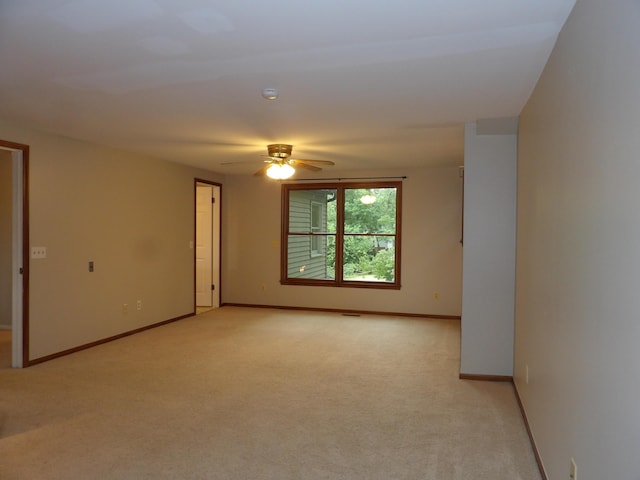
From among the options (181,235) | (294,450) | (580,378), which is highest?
(181,235)

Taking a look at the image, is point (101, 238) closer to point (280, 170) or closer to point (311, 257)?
point (280, 170)

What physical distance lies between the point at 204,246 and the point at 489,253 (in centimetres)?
518

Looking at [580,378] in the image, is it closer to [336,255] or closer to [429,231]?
[429,231]

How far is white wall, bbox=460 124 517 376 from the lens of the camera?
14.0 ft

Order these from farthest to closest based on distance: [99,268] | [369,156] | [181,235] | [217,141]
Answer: [181,235]
[369,156]
[99,268]
[217,141]

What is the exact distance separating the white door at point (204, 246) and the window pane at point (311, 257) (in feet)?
4.43

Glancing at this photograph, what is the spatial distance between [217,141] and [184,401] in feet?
8.92

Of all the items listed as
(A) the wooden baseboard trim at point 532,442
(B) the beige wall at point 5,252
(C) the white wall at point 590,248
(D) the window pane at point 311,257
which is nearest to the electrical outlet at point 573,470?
(C) the white wall at point 590,248

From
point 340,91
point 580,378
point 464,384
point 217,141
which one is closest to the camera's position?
point 580,378

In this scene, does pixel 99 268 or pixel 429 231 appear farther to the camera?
pixel 429 231

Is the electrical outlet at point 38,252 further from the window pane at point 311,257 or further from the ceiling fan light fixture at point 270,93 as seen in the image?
the window pane at point 311,257

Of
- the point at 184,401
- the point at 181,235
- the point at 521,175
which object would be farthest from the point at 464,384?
the point at 181,235

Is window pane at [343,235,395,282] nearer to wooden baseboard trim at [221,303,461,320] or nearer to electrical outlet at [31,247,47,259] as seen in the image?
wooden baseboard trim at [221,303,461,320]

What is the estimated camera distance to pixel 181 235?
710 cm
